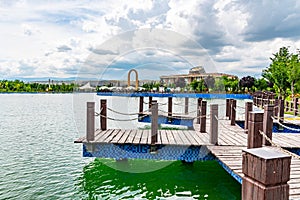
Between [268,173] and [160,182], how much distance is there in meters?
5.21

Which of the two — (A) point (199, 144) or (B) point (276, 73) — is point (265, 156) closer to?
(A) point (199, 144)

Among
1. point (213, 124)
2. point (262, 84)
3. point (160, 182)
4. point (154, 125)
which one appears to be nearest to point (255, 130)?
point (213, 124)

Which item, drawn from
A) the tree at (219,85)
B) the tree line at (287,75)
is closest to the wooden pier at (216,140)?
the tree line at (287,75)

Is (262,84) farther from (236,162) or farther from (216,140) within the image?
(236,162)

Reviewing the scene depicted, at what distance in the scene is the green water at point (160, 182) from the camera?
603 centimetres

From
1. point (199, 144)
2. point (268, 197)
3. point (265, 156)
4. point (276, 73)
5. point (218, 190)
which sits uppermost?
point (276, 73)

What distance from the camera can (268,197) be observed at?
1.96 m

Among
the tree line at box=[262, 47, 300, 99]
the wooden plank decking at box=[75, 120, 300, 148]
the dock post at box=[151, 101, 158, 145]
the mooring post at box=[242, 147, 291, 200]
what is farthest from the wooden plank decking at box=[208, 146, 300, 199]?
the tree line at box=[262, 47, 300, 99]

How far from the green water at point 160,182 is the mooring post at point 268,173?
4178mm

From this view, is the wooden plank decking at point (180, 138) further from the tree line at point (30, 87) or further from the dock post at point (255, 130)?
the tree line at point (30, 87)

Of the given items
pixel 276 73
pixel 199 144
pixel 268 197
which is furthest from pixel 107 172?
pixel 276 73

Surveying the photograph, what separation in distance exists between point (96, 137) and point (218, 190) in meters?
3.56

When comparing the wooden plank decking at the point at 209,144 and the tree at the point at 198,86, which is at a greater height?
the tree at the point at 198,86

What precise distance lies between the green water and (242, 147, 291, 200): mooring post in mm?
4178
